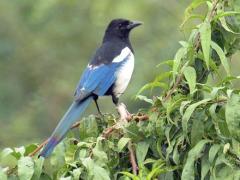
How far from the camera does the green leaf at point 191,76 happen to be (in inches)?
151

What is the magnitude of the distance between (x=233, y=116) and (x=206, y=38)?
386 millimetres

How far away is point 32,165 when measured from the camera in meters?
3.93

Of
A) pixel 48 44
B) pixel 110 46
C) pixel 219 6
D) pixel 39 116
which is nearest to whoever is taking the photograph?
pixel 219 6

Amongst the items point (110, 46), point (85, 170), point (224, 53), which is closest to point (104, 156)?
point (85, 170)

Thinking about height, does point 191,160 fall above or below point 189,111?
below

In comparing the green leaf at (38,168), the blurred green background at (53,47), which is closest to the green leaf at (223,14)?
the green leaf at (38,168)

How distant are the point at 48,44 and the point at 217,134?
33.5ft

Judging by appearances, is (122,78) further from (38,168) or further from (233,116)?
(233,116)

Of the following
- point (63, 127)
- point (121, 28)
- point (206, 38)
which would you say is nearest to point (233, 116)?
point (206, 38)

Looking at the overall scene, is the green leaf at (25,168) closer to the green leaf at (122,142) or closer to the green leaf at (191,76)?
the green leaf at (122,142)

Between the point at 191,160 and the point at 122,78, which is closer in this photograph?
the point at 191,160

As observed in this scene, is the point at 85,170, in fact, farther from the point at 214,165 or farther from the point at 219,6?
the point at 219,6

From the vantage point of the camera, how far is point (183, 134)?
3.83 metres

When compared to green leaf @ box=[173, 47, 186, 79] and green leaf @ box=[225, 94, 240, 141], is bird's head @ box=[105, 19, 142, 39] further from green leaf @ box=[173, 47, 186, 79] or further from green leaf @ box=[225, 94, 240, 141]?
green leaf @ box=[225, 94, 240, 141]
